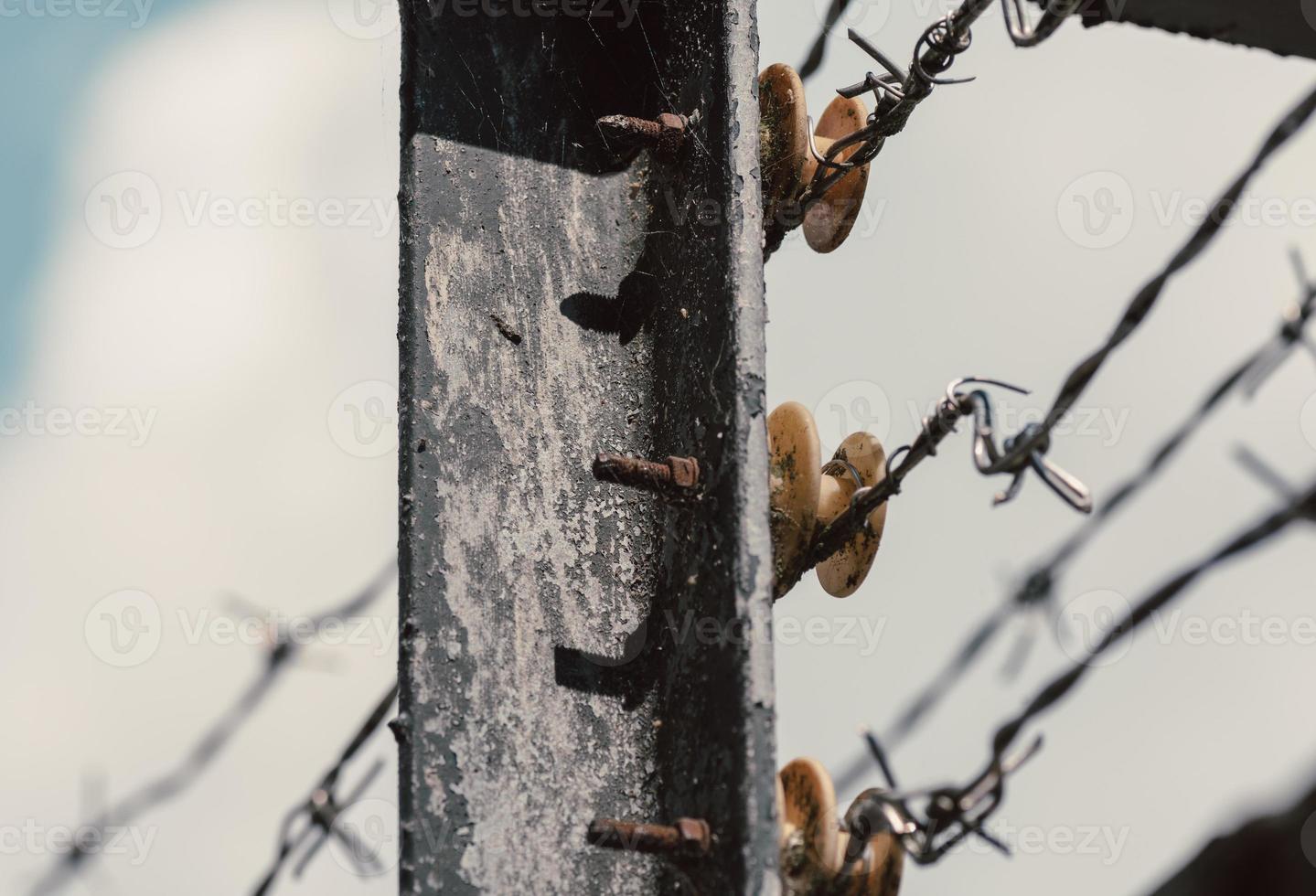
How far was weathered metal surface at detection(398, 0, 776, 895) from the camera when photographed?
2.30 metres

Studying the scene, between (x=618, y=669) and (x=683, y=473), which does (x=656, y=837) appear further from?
(x=683, y=473)

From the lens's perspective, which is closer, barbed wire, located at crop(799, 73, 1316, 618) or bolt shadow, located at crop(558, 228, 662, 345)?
barbed wire, located at crop(799, 73, 1316, 618)

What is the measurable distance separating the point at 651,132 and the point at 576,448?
0.62m

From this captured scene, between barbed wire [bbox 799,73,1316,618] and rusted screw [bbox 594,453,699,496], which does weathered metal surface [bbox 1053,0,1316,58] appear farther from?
rusted screw [bbox 594,453,699,496]

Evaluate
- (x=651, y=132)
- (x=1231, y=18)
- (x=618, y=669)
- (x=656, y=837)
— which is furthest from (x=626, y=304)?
(x=1231, y=18)

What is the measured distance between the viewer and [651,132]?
9.09 feet

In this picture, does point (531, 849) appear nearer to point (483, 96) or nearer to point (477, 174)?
point (477, 174)

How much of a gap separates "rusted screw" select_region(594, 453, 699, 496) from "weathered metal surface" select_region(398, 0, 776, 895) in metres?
0.03

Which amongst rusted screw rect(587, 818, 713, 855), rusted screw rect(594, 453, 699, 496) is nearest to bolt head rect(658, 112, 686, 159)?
rusted screw rect(594, 453, 699, 496)

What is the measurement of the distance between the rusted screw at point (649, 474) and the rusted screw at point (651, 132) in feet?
2.10

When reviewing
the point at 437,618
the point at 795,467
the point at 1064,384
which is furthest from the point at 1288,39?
the point at 437,618

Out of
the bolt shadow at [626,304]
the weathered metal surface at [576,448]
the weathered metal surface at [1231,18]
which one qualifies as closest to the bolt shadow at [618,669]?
the weathered metal surface at [576,448]

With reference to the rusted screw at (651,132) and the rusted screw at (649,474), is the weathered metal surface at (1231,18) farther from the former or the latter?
the rusted screw at (649,474)

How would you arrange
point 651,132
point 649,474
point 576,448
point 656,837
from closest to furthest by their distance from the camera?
point 656,837 < point 649,474 < point 576,448 < point 651,132
